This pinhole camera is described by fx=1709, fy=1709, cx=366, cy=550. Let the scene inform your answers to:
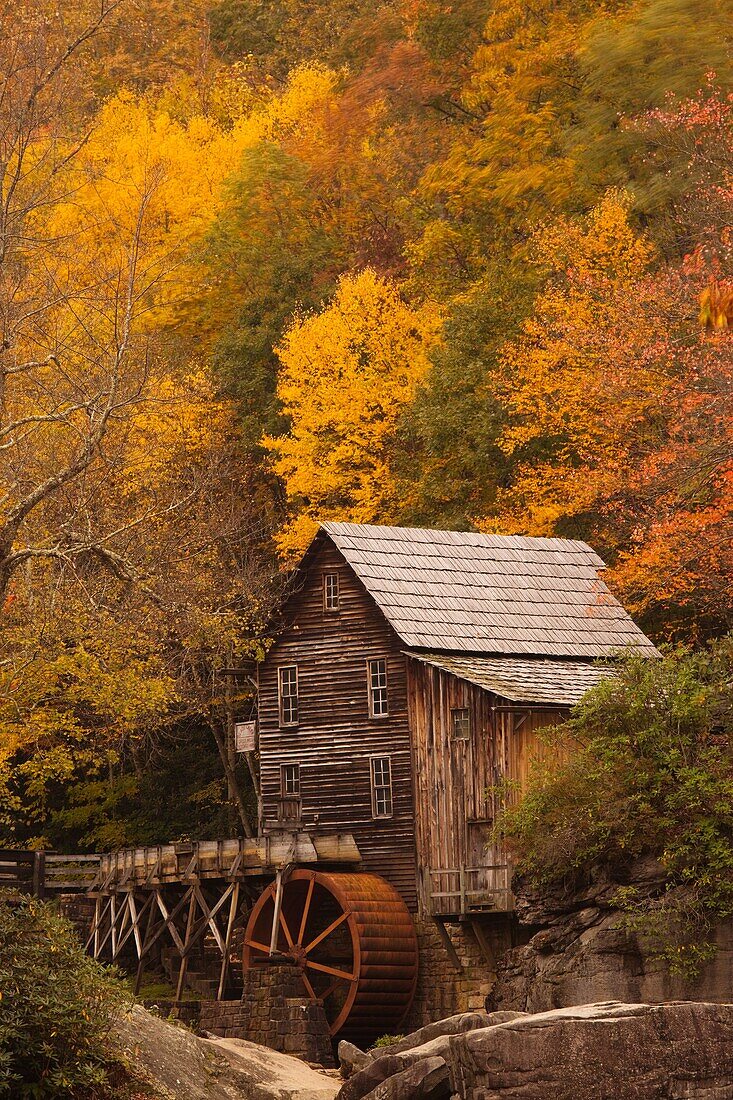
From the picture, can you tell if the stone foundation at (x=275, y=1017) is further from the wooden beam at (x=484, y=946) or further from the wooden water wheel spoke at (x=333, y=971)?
the wooden beam at (x=484, y=946)

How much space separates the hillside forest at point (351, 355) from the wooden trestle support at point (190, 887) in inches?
98.2

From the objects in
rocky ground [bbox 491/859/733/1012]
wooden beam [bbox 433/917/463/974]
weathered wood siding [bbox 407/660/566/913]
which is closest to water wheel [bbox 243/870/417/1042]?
wooden beam [bbox 433/917/463/974]

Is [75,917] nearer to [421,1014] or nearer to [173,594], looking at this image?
[421,1014]

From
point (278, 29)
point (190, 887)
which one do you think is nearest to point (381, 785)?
point (190, 887)

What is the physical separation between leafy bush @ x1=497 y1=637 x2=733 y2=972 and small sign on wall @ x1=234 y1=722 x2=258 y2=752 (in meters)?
9.37

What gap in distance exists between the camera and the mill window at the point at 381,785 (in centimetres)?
3209

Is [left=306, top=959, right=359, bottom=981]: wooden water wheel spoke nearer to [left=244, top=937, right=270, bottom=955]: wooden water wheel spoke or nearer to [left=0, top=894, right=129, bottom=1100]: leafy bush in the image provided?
[left=244, top=937, right=270, bottom=955]: wooden water wheel spoke

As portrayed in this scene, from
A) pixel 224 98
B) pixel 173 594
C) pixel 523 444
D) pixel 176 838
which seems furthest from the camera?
pixel 224 98

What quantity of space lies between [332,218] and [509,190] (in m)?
11.0

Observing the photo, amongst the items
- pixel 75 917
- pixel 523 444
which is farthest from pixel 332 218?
pixel 75 917

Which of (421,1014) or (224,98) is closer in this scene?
(421,1014)

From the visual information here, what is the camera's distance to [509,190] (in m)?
41.3

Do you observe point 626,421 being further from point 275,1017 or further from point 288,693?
point 275,1017

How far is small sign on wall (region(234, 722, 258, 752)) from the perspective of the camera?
34.0m
